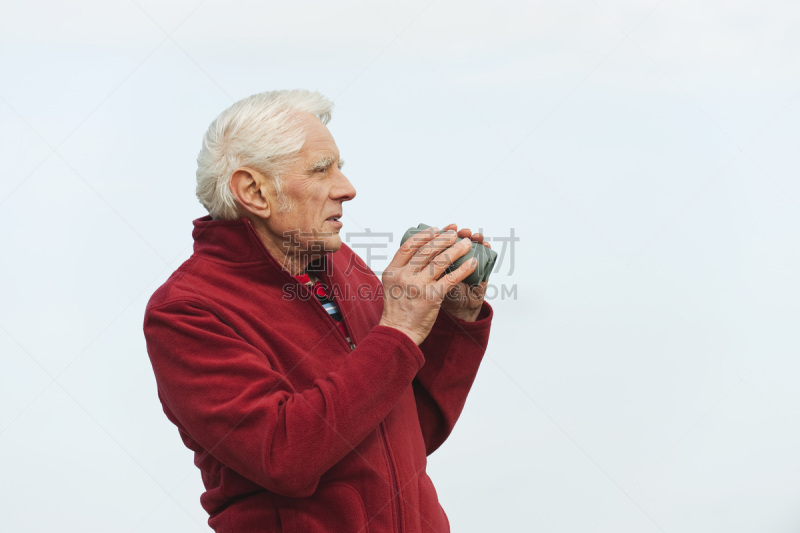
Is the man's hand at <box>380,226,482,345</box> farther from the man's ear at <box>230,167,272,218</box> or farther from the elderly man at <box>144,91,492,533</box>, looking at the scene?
the man's ear at <box>230,167,272,218</box>

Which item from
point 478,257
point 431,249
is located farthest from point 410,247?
point 478,257

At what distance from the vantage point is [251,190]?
55.6 inches

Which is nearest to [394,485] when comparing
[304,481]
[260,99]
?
[304,481]

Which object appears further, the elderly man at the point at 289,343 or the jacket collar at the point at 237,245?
the jacket collar at the point at 237,245

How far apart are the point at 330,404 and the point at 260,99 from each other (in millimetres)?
518

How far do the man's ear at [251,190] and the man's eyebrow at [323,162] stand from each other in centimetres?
8

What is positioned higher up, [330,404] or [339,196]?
[339,196]

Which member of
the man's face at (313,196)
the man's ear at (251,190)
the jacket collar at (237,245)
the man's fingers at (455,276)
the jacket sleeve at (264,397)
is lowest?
the jacket sleeve at (264,397)

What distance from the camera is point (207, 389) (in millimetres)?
1269

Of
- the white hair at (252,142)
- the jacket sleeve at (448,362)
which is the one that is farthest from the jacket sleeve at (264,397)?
the jacket sleeve at (448,362)

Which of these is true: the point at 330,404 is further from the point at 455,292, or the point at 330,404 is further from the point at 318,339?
the point at 455,292

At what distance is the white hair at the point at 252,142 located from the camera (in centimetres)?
139

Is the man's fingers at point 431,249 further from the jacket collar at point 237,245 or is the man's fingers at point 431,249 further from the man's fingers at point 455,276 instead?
the jacket collar at point 237,245

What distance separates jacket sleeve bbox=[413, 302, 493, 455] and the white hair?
410mm
